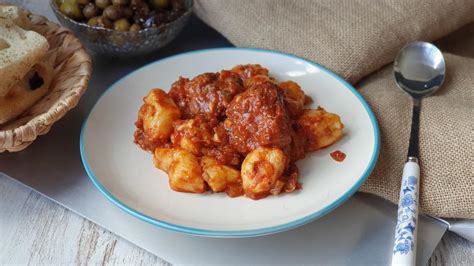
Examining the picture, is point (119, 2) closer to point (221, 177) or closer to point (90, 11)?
point (90, 11)

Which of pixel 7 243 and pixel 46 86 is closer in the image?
pixel 7 243

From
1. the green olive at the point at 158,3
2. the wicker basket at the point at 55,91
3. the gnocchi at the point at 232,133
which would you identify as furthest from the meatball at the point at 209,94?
the green olive at the point at 158,3

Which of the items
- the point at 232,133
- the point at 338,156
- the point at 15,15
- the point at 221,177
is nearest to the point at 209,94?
the point at 232,133

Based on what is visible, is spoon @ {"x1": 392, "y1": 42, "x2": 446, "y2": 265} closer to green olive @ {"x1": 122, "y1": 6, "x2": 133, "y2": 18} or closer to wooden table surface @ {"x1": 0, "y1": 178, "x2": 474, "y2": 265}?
wooden table surface @ {"x1": 0, "y1": 178, "x2": 474, "y2": 265}

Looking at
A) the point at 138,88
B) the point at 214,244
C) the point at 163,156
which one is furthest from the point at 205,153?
the point at 138,88

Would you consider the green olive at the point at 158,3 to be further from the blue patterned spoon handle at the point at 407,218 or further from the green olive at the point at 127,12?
the blue patterned spoon handle at the point at 407,218

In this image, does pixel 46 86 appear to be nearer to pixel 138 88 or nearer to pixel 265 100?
pixel 138 88
